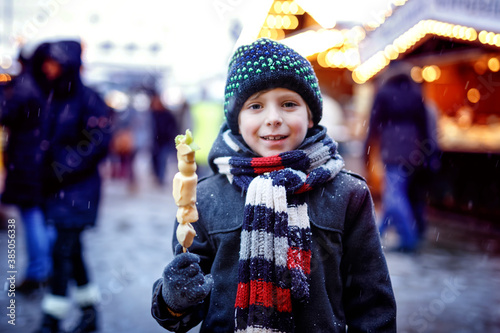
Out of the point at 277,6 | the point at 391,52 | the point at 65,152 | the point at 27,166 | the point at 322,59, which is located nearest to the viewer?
the point at 65,152

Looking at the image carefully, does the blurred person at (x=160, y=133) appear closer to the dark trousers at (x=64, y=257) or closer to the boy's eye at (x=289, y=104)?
the dark trousers at (x=64, y=257)

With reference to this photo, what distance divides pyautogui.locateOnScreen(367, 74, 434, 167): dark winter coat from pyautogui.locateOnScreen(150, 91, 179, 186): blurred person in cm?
699

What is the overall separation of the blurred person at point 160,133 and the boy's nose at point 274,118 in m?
10.1

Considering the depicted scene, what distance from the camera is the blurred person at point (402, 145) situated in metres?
5.69

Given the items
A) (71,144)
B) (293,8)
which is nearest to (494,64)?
(293,8)

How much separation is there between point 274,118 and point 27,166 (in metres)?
3.43

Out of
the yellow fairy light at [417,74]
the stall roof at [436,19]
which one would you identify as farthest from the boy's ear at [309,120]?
the yellow fairy light at [417,74]

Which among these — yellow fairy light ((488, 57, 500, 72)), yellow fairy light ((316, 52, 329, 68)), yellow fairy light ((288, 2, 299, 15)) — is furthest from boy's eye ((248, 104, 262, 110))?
yellow fairy light ((288, 2, 299, 15))

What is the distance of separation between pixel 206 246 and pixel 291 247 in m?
0.37

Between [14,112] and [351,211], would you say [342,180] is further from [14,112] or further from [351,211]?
[14,112]

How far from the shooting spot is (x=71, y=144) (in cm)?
359

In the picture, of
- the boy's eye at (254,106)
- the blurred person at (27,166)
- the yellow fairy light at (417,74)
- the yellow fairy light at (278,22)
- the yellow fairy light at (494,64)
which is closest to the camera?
the boy's eye at (254,106)

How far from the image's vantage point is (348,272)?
5.85 feet

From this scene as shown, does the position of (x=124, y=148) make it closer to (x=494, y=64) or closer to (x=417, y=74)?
(x=417, y=74)
